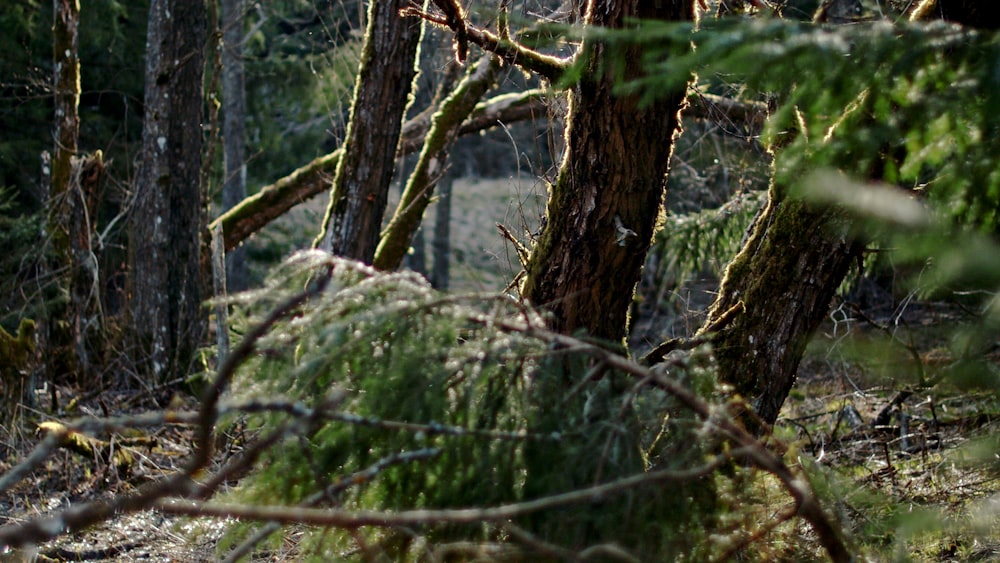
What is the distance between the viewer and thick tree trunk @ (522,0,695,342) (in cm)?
359

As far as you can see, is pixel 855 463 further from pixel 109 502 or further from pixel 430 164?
pixel 109 502

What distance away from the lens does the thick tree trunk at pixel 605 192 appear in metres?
3.59

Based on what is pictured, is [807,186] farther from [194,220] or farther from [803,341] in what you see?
[194,220]

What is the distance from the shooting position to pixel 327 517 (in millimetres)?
1747

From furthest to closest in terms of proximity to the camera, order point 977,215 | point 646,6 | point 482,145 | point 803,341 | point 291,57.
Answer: point 482,145 → point 291,57 → point 803,341 → point 646,6 → point 977,215

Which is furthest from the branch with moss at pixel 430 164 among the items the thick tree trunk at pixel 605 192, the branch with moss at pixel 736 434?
the branch with moss at pixel 736 434

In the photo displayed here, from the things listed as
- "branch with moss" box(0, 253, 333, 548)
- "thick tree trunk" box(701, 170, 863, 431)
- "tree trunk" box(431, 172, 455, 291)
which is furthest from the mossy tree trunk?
"tree trunk" box(431, 172, 455, 291)

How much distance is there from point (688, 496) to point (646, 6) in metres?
2.11

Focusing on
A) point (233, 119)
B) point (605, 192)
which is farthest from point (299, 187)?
point (233, 119)

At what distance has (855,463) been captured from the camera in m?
5.69

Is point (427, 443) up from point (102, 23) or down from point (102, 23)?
down

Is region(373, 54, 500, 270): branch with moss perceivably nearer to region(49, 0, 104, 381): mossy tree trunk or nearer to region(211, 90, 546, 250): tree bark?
region(211, 90, 546, 250): tree bark

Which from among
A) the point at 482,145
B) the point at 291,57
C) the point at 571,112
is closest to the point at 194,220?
the point at 571,112

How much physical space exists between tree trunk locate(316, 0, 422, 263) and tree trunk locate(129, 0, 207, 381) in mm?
2518
